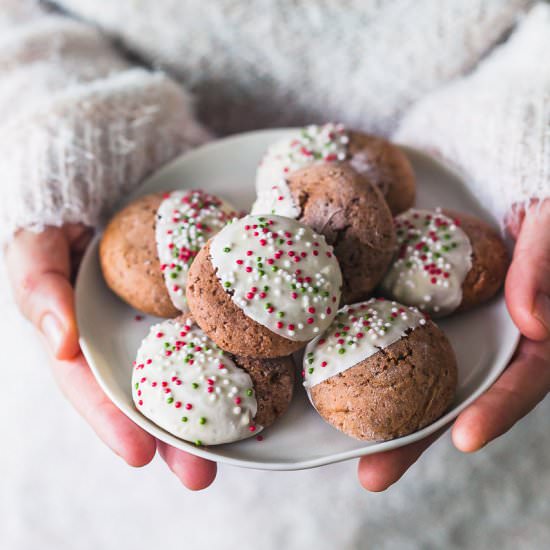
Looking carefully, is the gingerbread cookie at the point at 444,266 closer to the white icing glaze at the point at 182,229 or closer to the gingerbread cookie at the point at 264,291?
the gingerbread cookie at the point at 264,291

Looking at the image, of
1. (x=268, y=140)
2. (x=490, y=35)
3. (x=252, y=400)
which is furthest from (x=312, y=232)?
(x=490, y=35)

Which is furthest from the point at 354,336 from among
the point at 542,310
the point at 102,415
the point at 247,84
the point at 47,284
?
the point at 247,84

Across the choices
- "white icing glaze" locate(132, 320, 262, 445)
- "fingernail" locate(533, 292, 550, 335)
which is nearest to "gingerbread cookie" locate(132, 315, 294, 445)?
"white icing glaze" locate(132, 320, 262, 445)

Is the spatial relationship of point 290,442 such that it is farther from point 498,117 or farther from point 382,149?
point 498,117

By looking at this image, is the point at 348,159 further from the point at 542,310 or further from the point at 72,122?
the point at 72,122

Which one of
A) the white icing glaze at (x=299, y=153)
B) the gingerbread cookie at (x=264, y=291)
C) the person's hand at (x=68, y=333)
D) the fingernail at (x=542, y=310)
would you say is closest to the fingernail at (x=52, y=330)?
the person's hand at (x=68, y=333)

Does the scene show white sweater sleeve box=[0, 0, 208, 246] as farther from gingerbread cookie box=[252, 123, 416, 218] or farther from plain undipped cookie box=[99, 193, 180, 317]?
gingerbread cookie box=[252, 123, 416, 218]
